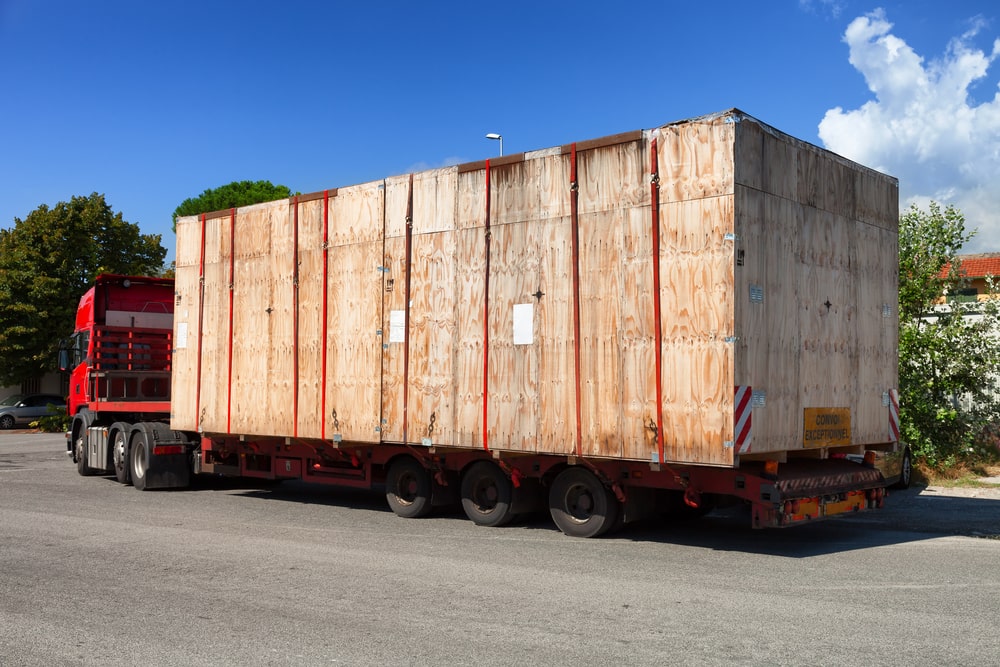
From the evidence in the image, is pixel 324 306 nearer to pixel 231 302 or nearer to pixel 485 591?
pixel 231 302

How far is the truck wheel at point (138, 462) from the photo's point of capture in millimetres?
15266

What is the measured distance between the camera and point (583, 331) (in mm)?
9883

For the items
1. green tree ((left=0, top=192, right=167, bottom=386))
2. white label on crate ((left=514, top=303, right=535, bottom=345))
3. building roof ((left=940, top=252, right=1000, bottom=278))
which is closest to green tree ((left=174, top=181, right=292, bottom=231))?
green tree ((left=0, top=192, right=167, bottom=386))

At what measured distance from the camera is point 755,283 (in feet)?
29.8

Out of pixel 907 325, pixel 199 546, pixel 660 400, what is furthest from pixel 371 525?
pixel 907 325

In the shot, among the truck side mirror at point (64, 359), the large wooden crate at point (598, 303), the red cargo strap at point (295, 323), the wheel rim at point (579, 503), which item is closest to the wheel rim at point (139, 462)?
the large wooden crate at point (598, 303)

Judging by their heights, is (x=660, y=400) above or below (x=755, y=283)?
below

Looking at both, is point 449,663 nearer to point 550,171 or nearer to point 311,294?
point 550,171

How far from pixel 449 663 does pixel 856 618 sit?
9.71ft

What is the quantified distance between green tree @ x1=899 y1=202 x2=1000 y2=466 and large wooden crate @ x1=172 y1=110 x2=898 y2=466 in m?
5.74

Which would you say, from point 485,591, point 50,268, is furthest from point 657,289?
point 50,268

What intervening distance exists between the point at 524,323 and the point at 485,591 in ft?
11.7

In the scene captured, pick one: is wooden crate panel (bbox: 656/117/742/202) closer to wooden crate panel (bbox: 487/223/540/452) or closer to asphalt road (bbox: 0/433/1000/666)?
wooden crate panel (bbox: 487/223/540/452)

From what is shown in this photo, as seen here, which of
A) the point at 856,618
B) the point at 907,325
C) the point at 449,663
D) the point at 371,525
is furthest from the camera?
the point at 907,325
